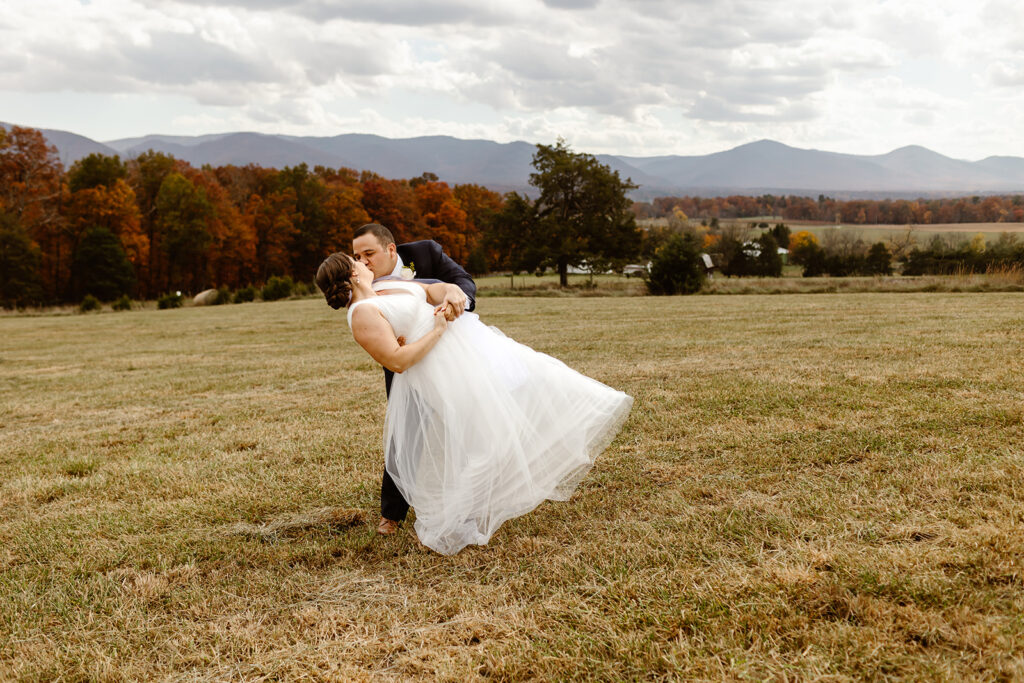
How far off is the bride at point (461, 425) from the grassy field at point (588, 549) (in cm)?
35

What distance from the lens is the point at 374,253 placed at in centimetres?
421

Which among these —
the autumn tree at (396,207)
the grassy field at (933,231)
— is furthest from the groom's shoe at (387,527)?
the grassy field at (933,231)

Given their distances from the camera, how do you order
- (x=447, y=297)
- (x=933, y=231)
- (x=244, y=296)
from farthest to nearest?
1. (x=933, y=231)
2. (x=244, y=296)
3. (x=447, y=297)

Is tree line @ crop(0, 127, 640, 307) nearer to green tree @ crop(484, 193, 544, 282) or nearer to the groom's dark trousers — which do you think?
green tree @ crop(484, 193, 544, 282)

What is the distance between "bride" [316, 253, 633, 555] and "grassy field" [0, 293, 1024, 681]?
35 centimetres

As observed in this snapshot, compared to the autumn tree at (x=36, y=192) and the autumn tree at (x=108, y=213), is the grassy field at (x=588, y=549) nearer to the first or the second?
the autumn tree at (x=36, y=192)

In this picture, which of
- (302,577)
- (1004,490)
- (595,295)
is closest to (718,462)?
(1004,490)

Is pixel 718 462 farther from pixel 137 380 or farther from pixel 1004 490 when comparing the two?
pixel 137 380

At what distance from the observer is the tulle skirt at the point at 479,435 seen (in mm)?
4188

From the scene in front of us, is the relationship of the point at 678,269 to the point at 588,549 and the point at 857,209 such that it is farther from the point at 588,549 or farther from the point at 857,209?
the point at 857,209

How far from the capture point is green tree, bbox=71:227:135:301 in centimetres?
5259

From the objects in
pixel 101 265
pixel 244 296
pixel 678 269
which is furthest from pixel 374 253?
pixel 101 265

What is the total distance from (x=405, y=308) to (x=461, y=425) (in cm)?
83

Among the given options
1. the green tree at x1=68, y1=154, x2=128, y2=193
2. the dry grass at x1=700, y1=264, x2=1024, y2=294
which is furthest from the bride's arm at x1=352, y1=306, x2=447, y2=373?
the green tree at x1=68, y1=154, x2=128, y2=193
